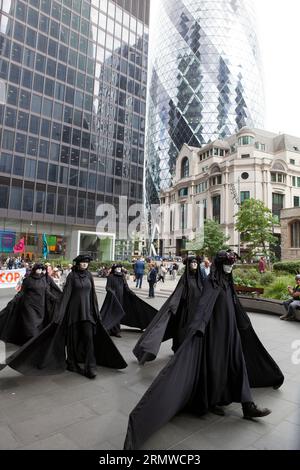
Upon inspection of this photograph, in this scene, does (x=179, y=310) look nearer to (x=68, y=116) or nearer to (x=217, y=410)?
(x=217, y=410)

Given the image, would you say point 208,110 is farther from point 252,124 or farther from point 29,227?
point 29,227

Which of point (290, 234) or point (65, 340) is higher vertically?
point (290, 234)

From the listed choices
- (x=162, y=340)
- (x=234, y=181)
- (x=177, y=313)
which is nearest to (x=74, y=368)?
(x=162, y=340)

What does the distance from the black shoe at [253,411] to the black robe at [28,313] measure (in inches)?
182

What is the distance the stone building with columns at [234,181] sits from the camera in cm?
5875

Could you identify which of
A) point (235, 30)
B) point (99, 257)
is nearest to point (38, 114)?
point (99, 257)

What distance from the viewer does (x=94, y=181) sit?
51.8 meters

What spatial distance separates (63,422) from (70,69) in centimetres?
5612

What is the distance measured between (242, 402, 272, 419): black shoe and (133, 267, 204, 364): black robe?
197 centimetres

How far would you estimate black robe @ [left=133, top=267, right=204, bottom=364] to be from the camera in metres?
5.70

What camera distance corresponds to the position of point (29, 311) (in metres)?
6.96

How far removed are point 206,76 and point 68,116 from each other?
56.2 metres

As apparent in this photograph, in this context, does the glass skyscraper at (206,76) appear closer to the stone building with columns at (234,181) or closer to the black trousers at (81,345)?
the stone building with columns at (234,181)

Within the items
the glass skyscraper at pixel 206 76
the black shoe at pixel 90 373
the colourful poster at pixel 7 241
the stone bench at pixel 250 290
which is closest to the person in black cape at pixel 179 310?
the black shoe at pixel 90 373
